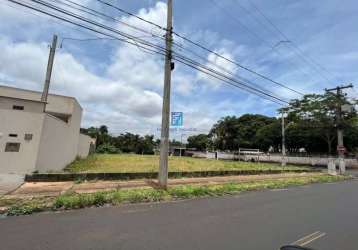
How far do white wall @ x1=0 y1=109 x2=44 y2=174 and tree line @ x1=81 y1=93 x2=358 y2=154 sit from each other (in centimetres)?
3177

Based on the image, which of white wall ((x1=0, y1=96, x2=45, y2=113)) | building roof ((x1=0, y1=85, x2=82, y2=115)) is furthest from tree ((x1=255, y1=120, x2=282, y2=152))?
white wall ((x1=0, y1=96, x2=45, y2=113))

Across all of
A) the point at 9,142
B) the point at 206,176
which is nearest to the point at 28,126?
the point at 9,142

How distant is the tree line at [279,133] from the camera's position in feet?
126

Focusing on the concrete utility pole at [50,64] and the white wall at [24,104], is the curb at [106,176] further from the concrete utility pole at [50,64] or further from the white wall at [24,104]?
the concrete utility pole at [50,64]

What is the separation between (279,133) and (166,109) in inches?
1869

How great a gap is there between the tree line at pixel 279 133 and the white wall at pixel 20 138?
3177cm

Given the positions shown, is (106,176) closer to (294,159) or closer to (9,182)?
(9,182)

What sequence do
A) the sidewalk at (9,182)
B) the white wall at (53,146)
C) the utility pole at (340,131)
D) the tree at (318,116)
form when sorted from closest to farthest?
the sidewalk at (9,182), the white wall at (53,146), the utility pole at (340,131), the tree at (318,116)

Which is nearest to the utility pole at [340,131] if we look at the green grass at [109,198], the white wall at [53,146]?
the green grass at [109,198]

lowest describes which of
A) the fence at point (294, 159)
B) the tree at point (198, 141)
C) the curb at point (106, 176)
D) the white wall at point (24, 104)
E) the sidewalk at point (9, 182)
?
the sidewalk at point (9, 182)

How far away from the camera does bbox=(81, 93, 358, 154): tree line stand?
3853cm

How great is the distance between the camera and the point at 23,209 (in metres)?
8.08

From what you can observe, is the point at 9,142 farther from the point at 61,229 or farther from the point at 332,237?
the point at 332,237

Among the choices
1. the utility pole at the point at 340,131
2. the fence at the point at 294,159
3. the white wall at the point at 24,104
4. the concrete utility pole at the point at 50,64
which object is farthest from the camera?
the fence at the point at 294,159
